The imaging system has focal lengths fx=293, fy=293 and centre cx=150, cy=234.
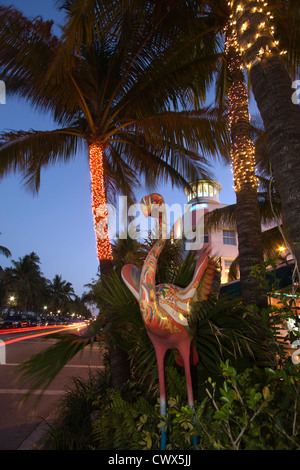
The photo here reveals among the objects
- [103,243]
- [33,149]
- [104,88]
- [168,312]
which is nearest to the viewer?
[168,312]

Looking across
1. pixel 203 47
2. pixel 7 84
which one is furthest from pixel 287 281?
pixel 7 84

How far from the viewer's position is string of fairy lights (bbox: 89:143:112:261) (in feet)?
15.9

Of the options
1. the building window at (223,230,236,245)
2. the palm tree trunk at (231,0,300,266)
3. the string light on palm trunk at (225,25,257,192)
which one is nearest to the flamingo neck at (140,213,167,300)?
the palm tree trunk at (231,0,300,266)

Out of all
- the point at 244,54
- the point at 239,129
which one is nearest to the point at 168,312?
the point at 244,54

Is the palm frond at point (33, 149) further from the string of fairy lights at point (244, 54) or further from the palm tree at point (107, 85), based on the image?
the string of fairy lights at point (244, 54)

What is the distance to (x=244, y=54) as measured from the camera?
2.63 metres

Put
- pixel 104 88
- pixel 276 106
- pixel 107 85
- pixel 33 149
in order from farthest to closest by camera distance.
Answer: pixel 33 149
pixel 107 85
pixel 104 88
pixel 276 106

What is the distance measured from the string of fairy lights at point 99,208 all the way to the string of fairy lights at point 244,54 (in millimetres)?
2211

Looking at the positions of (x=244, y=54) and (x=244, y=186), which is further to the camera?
(x=244, y=186)

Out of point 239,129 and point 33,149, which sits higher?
point 33,149

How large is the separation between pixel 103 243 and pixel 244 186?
2364 millimetres

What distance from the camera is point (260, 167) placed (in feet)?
37.4

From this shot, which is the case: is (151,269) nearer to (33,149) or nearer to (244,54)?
(244,54)

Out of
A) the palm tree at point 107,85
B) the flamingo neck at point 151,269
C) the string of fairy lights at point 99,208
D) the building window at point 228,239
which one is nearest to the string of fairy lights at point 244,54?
the palm tree at point 107,85
